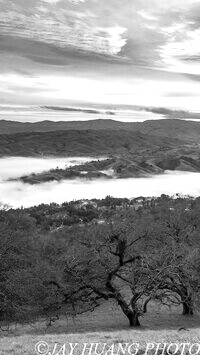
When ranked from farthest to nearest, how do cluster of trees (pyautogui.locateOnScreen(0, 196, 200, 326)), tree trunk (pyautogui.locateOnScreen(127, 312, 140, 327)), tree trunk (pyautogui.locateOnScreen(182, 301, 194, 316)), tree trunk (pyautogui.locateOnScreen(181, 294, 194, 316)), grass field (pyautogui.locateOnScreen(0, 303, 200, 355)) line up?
1. tree trunk (pyautogui.locateOnScreen(182, 301, 194, 316))
2. tree trunk (pyautogui.locateOnScreen(181, 294, 194, 316))
3. cluster of trees (pyautogui.locateOnScreen(0, 196, 200, 326))
4. tree trunk (pyautogui.locateOnScreen(127, 312, 140, 327))
5. grass field (pyautogui.locateOnScreen(0, 303, 200, 355))

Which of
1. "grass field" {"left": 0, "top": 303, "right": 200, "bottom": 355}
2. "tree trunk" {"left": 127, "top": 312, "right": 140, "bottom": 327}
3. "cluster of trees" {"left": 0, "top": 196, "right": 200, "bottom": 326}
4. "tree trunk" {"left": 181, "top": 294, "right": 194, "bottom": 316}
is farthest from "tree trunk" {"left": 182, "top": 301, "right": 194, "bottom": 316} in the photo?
"tree trunk" {"left": 127, "top": 312, "right": 140, "bottom": 327}

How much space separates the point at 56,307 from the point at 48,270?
30.3ft

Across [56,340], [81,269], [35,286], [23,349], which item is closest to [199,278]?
[81,269]

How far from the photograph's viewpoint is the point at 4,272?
45.0 metres

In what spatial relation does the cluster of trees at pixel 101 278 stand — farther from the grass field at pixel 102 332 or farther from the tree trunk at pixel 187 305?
the grass field at pixel 102 332

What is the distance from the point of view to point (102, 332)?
1357 inches

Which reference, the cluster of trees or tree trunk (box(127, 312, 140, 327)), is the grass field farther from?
the cluster of trees

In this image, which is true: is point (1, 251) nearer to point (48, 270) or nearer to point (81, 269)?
point (81, 269)

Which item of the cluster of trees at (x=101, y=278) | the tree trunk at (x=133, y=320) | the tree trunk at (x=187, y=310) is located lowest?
A: the tree trunk at (x=187, y=310)

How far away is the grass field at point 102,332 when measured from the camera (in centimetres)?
2488

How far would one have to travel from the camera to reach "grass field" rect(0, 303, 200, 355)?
2488 centimetres

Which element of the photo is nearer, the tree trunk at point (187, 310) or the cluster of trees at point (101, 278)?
the cluster of trees at point (101, 278)

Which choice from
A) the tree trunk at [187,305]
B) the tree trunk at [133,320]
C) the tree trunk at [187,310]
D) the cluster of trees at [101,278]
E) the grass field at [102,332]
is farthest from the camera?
the tree trunk at [187,310]

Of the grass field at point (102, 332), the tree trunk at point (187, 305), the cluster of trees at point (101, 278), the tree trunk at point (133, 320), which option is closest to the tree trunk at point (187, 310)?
the tree trunk at point (187, 305)
